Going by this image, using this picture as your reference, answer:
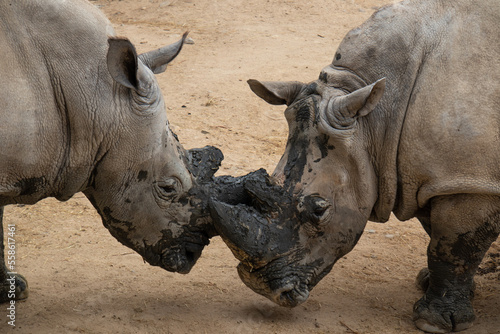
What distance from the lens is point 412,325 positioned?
543 cm

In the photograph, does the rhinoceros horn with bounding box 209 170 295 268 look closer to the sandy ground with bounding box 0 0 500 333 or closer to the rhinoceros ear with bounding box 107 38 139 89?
the sandy ground with bounding box 0 0 500 333

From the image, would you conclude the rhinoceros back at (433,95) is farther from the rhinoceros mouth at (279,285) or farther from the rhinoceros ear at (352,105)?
the rhinoceros mouth at (279,285)

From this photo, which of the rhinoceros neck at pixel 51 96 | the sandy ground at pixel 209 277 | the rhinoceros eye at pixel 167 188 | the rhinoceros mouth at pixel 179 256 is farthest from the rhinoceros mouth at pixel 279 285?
the rhinoceros neck at pixel 51 96

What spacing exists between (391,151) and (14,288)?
300 centimetres

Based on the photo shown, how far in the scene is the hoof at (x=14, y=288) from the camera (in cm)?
555

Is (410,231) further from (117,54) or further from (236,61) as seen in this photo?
(236,61)

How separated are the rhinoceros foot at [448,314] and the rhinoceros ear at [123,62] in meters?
2.71

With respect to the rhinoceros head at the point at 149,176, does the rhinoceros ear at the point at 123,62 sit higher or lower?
higher

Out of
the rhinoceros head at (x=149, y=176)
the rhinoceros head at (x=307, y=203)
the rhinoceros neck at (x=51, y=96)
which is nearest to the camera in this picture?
the rhinoceros neck at (x=51, y=96)

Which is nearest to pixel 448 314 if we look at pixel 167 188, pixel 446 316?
pixel 446 316

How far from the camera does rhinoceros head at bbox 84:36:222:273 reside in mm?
4531

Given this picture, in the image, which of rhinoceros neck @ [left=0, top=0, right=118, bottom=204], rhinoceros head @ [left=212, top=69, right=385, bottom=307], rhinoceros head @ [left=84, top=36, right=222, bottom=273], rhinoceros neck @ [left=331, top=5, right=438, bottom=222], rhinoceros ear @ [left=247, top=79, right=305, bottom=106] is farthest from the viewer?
rhinoceros ear @ [left=247, top=79, right=305, bottom=106]

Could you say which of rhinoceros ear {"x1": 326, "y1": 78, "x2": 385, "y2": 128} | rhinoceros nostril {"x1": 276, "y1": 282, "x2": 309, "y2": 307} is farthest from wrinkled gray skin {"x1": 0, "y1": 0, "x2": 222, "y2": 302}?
rhinoceros ear {"x1": 326, "y1": 78, "x2": 385, "y2": 128}

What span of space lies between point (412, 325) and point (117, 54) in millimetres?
2947
